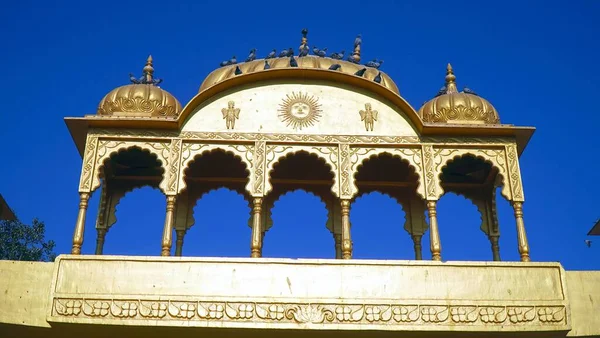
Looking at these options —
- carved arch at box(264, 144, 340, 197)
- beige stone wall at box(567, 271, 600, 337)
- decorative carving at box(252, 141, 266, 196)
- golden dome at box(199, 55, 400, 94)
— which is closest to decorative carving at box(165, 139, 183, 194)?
decorative carving at box(252, 141, 266, 196)

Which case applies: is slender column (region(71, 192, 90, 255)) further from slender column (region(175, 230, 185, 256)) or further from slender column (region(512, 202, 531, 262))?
slender column (region(512, 202, 531, 262))

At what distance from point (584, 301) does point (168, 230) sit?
274 inches

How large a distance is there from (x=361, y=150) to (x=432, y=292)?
294cm

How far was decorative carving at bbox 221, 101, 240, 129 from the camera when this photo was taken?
13.7m

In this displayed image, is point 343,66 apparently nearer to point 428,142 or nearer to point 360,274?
point 428,142

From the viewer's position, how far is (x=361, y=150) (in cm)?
1362

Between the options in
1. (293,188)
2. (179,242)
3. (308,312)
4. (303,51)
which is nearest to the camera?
(308,312)

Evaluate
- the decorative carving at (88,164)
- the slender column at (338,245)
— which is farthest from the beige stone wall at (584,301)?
the decorative carving at (88,164)

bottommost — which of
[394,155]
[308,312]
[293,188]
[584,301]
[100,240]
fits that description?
[308,312]

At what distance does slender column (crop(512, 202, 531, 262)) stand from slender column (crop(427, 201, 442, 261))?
139cm

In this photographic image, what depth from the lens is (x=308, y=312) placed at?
11.8 m

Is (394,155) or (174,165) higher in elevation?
(394,155)

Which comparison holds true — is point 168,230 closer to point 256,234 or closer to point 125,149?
point 256,234

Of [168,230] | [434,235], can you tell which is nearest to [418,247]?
[434,235]
